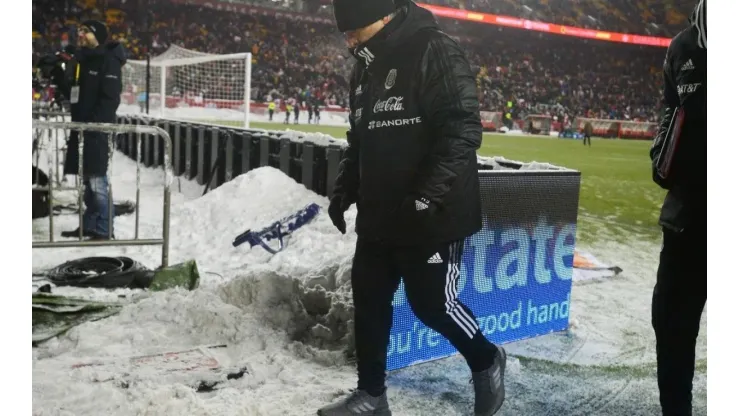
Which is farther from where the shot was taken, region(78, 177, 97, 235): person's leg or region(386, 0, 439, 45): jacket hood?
region(78, 177, 97, 235): person's leg

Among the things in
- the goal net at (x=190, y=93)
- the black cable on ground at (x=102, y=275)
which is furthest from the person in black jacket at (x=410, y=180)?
the goal net at (x=190, y=93)

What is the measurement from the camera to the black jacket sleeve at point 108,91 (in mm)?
4477

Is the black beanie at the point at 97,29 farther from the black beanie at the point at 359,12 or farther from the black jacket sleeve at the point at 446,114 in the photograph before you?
the black jacket sleeve at the point at 446,114

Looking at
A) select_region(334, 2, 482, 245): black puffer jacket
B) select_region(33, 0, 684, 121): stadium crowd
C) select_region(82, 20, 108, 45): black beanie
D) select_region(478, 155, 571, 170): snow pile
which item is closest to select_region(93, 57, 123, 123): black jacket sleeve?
select_region(82, 20, 108, 45): black beanie

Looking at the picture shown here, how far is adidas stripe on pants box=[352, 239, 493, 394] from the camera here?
2020mm

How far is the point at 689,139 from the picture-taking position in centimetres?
175

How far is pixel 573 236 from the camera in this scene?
3.14 m

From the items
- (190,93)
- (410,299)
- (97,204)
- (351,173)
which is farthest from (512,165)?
(190,93)

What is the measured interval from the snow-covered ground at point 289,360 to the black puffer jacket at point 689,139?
878 millimetres

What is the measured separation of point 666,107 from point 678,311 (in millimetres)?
566

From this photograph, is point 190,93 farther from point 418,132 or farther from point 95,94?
point 418,132

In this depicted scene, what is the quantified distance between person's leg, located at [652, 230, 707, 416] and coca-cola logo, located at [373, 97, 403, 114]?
796 mm

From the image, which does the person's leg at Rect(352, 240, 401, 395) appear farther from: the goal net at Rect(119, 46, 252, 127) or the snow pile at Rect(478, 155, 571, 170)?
the goal net at Rect(119, 46, 252, 127)
